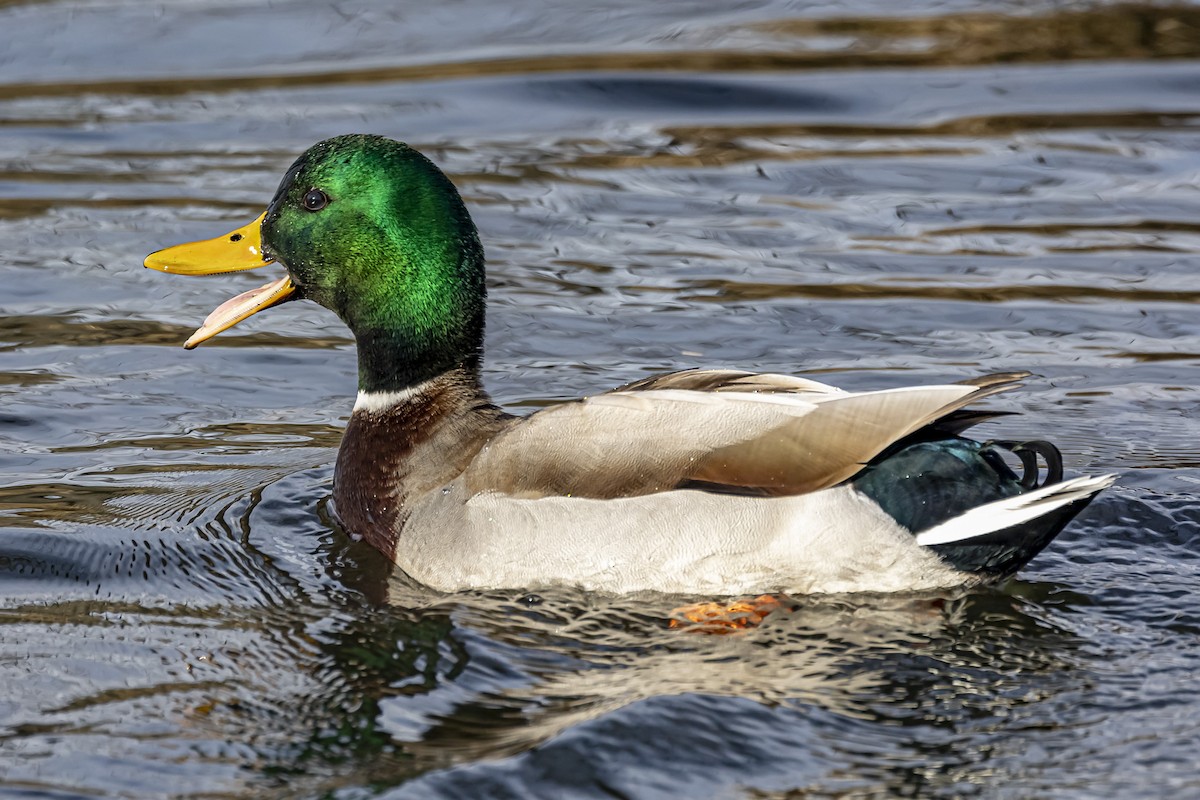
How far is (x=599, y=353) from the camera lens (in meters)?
8.52

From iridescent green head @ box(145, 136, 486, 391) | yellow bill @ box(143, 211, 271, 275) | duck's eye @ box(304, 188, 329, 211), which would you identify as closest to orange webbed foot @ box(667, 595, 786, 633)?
iridescent green head @ box(145, 136, 486, 391)

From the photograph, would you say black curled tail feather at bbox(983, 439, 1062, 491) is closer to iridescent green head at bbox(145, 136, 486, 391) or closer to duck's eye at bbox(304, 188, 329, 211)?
iridescent green head at bbox(145, 136, 486, 391)

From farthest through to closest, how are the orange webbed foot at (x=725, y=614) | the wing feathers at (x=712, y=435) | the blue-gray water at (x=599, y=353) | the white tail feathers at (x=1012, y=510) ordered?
the orange webbed foot at (x=725, y=614), the wing feathers at (x=712, y=435), the white tail feathers at (x=1012, y=510), the blue-gray water at (x=599, y=353)

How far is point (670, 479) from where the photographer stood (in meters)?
5.60

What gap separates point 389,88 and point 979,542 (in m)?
7.94

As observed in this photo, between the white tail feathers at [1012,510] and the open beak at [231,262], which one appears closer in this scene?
the white tail feathers at [1012,510]

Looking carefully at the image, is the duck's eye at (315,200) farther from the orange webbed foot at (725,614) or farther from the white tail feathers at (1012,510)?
the white tail feathers at (1012,510)

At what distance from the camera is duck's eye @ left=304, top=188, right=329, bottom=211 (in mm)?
6371

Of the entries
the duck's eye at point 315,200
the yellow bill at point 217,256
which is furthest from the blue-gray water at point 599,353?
the duck's eye at point 315,200

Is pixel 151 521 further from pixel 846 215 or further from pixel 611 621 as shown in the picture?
pixel 846 215

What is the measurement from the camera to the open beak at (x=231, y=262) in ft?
21.4

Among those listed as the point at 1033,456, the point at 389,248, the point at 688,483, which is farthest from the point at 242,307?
the point at 1033,456

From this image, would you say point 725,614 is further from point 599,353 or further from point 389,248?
point 599,353

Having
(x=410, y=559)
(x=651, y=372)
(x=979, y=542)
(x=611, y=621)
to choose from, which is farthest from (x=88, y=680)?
(x=651, y=372)
